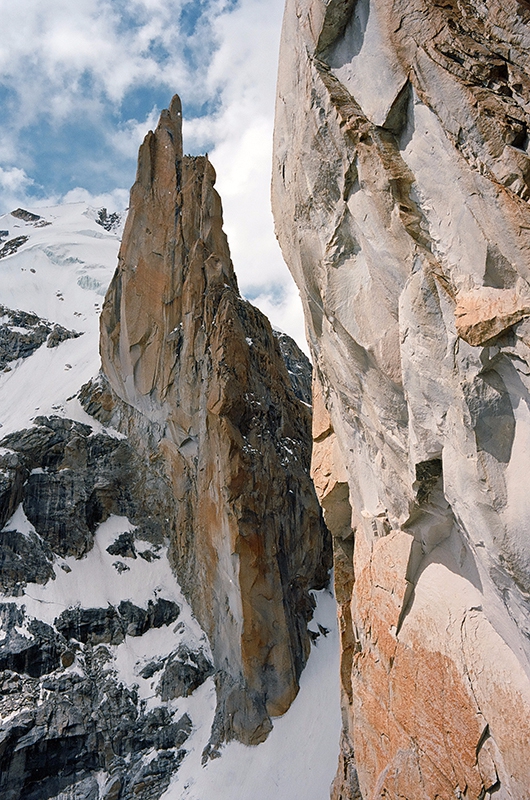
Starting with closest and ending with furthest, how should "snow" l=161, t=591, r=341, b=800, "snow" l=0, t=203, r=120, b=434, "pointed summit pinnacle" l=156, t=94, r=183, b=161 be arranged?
1. "snow" l=161, t=591, r=341, b=800
2. "pointed summit pinnacle" l=156, t=94, r=183, b=161
3. "snow" l=0, t=203, r=120, b=434

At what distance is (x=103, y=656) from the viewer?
25.9m

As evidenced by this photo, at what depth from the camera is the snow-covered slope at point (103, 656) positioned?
71.9ft

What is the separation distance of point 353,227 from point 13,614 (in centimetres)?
2382

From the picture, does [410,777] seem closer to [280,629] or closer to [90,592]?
[280,629]

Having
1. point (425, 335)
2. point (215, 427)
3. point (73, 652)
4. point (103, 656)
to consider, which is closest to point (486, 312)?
point (425, 335)

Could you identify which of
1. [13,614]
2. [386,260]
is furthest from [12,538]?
[386,260]

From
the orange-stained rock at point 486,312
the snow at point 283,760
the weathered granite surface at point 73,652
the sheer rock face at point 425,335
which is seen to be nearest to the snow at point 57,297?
the weathered granite surface at point 73,652

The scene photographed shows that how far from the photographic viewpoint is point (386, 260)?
666 centimetres

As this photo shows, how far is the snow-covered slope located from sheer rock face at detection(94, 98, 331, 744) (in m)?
1.03

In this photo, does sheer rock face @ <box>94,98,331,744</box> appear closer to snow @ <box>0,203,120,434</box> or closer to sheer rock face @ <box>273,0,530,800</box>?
snow @ <box>0,203,120,434</box>

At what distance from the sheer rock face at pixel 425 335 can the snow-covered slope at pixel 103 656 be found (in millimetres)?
14494

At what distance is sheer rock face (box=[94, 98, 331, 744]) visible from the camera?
23.6 m

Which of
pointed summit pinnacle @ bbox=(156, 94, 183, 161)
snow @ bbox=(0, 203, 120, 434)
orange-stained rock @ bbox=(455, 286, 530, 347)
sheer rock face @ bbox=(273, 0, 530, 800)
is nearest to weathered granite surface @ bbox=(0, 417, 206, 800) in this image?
snow @ bbox=(0, 203, 120, 434)

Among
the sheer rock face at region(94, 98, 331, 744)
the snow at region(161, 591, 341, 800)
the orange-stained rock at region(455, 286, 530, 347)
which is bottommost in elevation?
the snow at region(161, 591, 341, 800)
